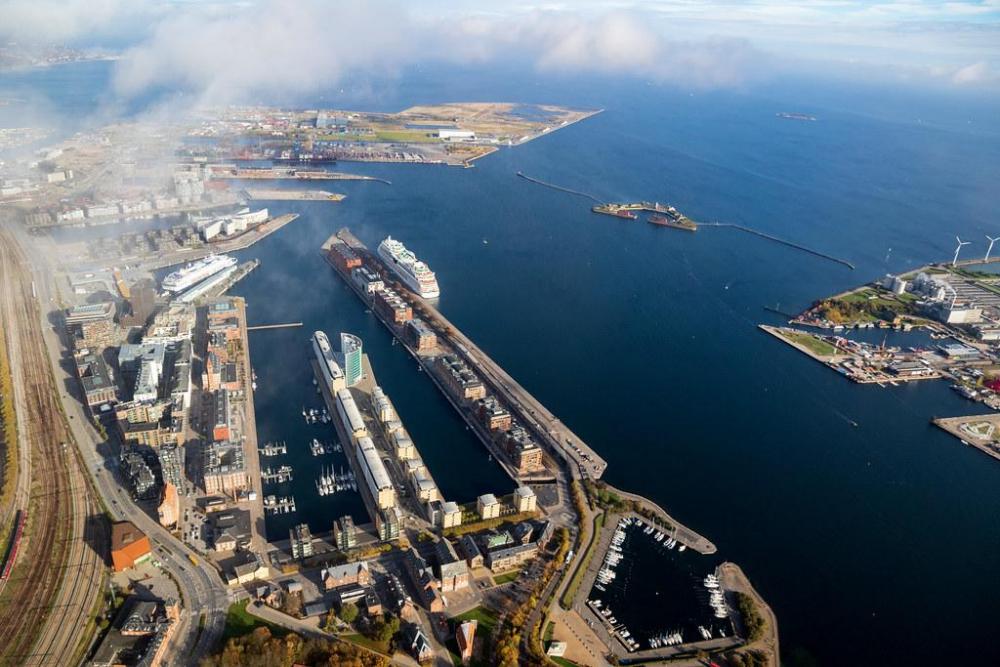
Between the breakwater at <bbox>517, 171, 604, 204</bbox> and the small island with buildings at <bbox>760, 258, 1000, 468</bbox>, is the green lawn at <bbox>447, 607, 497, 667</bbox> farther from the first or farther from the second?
the breakwater at <bbox>517, 171, 604, 204</bbox>

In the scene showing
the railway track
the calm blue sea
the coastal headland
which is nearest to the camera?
the railway track

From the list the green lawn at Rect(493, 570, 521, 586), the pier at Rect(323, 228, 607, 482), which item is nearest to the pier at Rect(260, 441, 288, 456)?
the pier at Rect(323, 228, 607, 482)

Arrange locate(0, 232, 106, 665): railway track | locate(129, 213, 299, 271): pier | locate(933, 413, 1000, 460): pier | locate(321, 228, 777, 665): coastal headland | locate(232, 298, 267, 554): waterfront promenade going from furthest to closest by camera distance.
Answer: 1. locate(129, 213, 299, 271): pier
2. locate(933, 413, 1000, 460): pier
3. locate(232, 298, 267, 554): waterfront promenade
4. locate(321, 228, 777, 665): coastal headland
5. locate(0, 232, 106, 665): railway track

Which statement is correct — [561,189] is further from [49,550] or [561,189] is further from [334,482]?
[49,550]

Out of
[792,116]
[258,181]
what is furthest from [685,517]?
[792,116]

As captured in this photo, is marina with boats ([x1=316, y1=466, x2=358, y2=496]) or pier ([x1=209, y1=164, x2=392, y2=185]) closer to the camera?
marina with boats ([x1=316, y1=466, x2=358, y2=496])

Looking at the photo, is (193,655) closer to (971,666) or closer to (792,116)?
(971,666)

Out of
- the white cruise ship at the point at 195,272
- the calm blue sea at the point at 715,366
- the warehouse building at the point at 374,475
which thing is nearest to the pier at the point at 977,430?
the calm blue sea at the point at 715,366

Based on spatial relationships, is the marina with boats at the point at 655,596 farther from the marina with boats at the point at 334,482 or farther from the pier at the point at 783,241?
the pier at the point at 783,241
